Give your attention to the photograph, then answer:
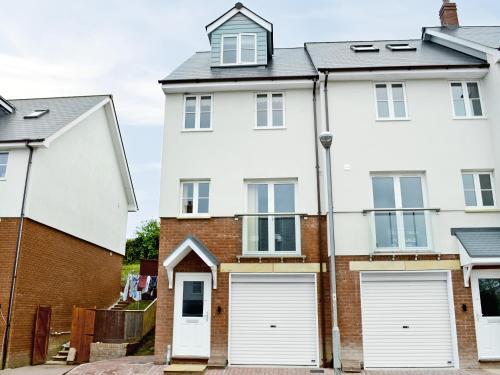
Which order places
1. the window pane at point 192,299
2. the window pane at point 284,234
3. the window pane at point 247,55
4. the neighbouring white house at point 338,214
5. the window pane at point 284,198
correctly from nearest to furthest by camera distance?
the neighbouring white house at point 338,214
the window pane at point 192,299
the window pane at point 284,234
the window pane at point 284,198
the window pane at point 247,55

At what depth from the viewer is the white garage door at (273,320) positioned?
38.2 feet

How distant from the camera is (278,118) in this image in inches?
524

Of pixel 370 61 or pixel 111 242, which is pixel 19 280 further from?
pixel 370 61

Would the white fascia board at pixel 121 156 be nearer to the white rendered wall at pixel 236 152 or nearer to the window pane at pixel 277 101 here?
the white rendered wall at pixel 236 152

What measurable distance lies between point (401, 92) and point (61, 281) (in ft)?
40.9

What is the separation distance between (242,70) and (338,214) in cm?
562

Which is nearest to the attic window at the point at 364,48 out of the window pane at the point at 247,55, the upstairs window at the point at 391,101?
the upstairs window at the point at 391,101

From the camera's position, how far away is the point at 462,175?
40.5 ft

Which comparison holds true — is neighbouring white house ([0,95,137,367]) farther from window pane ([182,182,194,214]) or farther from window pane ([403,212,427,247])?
window pane ([403,212,427,247])

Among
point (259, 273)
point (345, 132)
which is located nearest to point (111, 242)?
point (259, 273)

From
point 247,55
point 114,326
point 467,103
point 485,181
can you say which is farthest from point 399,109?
point 114,326

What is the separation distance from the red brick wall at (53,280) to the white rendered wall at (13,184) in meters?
0.61

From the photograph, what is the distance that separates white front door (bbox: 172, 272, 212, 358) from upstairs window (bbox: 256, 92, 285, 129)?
15.4 feet

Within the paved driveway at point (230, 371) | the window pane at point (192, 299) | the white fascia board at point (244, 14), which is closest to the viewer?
the paved driveway at point (230, 371)
